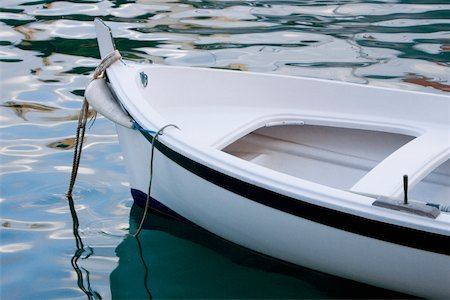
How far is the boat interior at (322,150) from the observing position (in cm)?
456

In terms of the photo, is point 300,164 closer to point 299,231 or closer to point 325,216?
point 299,231

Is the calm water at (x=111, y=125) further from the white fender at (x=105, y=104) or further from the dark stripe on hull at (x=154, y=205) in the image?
the white fender at (x=105, y=104)

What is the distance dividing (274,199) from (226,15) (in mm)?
5711

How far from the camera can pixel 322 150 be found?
4.68 m

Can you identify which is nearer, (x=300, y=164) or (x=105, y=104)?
(x=105, y=104)

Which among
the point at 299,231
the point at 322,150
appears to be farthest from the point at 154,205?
the point at 299,231

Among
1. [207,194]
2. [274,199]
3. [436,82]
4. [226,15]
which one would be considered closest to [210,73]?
[207,194]

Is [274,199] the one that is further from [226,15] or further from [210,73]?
[226,15]

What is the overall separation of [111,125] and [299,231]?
2687 mm

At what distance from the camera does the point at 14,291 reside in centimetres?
415

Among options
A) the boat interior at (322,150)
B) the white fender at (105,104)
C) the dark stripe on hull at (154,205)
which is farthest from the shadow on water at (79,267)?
the boat interior at (322,150)

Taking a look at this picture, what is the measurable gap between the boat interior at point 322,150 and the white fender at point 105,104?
0.63 m

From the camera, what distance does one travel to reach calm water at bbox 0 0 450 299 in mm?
4219

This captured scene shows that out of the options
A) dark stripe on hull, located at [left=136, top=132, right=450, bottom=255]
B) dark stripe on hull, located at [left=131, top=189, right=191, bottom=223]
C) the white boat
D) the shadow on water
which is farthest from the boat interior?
the shadow on water
